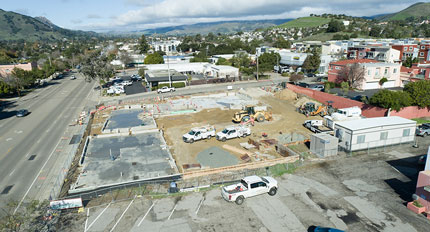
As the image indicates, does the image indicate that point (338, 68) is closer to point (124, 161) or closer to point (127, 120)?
point (127, 120)

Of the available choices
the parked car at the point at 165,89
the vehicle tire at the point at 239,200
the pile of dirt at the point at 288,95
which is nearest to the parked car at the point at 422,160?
the vehicle tire at the point at 239,200

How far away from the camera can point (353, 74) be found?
53219 millimetres

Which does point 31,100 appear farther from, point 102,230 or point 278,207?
point 278,207

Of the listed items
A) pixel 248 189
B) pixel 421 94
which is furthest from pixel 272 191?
pixel 421 94

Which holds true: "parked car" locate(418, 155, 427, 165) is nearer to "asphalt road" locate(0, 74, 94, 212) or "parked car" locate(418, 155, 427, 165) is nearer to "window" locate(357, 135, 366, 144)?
"window" locate(357, 135, 366, 144)

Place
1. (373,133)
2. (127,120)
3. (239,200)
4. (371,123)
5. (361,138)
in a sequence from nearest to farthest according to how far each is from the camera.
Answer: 1. (239,200)
2. (361,138)
3. (373,133)
4. (371,123)
5. (127,120)

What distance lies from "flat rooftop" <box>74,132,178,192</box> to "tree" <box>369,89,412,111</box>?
2966 centimetres

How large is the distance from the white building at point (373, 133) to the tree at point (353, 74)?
1000 inches

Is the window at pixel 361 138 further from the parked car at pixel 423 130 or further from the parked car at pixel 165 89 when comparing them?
the parked car at pixel 165 89

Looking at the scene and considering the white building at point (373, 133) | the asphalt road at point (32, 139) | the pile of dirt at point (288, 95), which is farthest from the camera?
the pile of dirt at point (288, 95)

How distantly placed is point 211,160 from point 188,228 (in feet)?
35.1

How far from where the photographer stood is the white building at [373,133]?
91.4 ft

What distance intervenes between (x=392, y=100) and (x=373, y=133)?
11175 millimetres

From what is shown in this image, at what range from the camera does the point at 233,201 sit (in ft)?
63.8
